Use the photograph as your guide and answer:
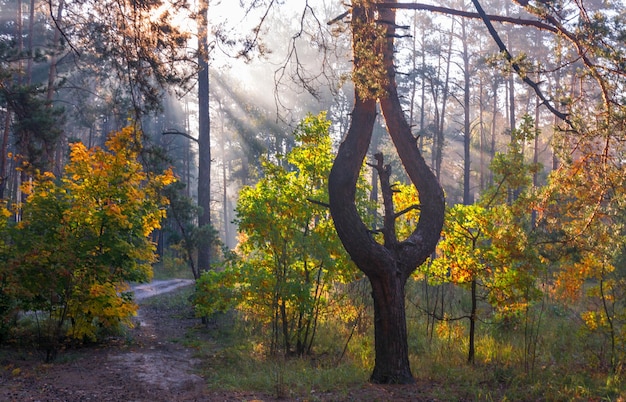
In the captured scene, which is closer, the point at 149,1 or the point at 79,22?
the point at 149,1

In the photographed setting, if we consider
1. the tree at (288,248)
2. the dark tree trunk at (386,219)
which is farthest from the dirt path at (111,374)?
the dark tree trunk at (386,219)

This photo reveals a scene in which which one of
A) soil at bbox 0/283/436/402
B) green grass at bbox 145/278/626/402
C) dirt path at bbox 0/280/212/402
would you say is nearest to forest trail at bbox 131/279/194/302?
Result: green grass at bbox 145/278/626/402

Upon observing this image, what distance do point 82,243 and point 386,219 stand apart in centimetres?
497

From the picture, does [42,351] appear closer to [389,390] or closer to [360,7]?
[389,390]

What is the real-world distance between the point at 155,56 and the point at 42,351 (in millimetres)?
5383

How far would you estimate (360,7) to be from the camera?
7445 millimetres

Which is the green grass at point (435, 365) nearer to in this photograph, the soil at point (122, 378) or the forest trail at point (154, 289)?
the soil at point (122, 378)

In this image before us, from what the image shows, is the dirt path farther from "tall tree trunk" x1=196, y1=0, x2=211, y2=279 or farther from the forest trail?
the forest trail

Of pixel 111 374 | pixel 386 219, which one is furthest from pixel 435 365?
pixel 111 374

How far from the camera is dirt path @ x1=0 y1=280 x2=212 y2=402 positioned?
22.5ft

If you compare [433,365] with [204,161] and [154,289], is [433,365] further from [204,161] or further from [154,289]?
[154,289]

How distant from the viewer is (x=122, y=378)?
787cm

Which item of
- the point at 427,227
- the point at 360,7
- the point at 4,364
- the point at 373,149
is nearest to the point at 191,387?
the point at 4,364

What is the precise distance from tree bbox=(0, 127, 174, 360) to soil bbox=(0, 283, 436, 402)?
537 mm
